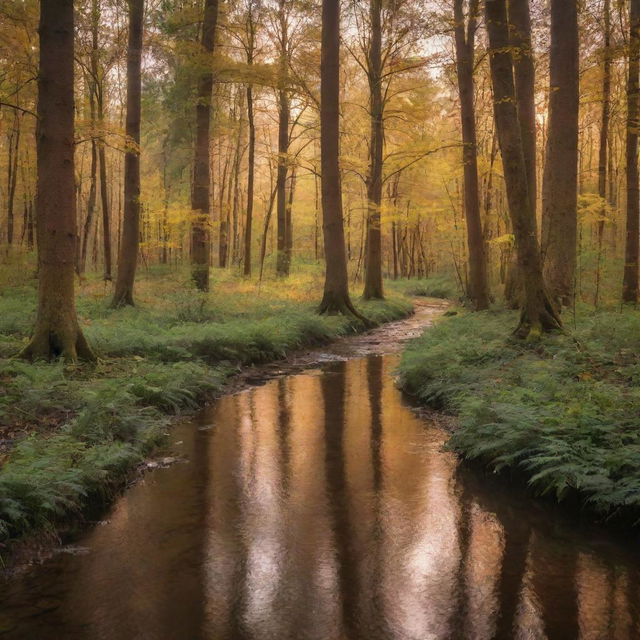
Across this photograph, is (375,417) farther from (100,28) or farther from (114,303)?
(100,28)

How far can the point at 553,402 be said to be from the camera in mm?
6562

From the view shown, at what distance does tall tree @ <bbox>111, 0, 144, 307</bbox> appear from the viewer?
15.7m

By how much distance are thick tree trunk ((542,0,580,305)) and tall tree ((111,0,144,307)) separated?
10.9 m

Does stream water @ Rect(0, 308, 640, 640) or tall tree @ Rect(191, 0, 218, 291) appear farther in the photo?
tall tree @ Rect(191, 0, 218, 291)

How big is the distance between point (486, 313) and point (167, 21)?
13.0 metres

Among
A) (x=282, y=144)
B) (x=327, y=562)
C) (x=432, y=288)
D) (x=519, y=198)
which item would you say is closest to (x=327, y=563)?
(x=327, y=562)

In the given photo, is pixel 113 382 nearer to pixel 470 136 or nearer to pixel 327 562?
pixel 327 562

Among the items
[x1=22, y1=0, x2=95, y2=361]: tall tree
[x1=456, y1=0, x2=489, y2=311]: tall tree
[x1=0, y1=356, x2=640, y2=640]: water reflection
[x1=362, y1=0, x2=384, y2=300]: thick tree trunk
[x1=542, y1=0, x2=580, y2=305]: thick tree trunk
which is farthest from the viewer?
[x1=362, y1=0, x2=384, y2=300]: thick tree trunk

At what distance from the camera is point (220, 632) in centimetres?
349

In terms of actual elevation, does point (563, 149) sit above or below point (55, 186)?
above

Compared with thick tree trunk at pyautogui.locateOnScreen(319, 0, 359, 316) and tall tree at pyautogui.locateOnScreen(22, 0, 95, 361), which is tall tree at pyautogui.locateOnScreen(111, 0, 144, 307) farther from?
tall tree at pyautogui.locateOnScreen(22, 0, 95, 361)

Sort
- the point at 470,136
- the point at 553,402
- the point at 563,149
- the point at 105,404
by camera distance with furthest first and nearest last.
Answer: the point at 470,136 < the point at 563,149 < the point at 105,404 < the point at 553,402

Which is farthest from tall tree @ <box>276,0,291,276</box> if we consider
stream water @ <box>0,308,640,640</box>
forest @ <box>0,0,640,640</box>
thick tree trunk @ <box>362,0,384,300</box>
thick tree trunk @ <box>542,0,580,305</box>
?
stream water @ <box>0,308,640,640</box>

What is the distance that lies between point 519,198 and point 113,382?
7910 millimetres
